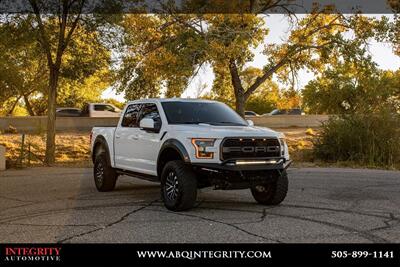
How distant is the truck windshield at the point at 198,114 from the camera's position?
10.0 metres

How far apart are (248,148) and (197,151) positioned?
844 mm

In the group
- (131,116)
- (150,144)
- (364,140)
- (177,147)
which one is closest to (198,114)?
(150,144)

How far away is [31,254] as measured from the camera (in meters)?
6.13

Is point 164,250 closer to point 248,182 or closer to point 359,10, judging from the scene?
point 248,182

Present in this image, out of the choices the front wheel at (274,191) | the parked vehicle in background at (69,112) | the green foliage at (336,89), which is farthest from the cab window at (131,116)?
the parked vehicle in background at (69,112)

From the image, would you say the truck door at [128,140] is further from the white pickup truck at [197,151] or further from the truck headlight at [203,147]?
the truck headlight at [203,147]

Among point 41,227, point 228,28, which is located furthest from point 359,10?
point 41,227

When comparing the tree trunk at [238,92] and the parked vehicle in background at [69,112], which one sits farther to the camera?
the parked vehicle in background at [69,112]

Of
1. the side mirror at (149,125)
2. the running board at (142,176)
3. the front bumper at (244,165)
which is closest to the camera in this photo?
the front bumper at (244,165)

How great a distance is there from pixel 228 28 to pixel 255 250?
64.1 ft

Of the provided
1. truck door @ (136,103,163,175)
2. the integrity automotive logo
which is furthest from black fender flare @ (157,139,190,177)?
the integrity automotive logo

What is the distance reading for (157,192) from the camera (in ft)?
39.7

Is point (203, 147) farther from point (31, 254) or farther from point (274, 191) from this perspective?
point (31, 254)

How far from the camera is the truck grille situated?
8.84 metres
